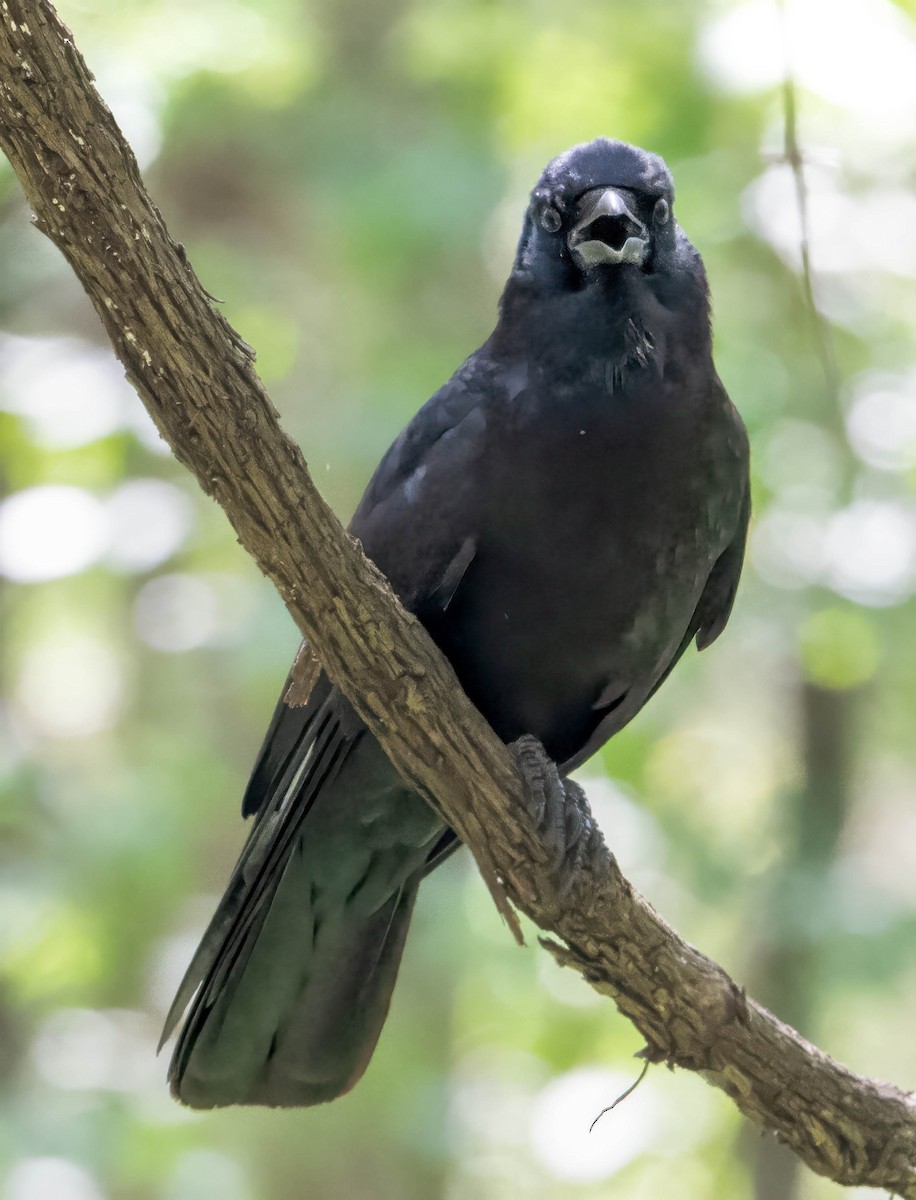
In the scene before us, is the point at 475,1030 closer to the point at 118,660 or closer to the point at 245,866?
the point at 118,660

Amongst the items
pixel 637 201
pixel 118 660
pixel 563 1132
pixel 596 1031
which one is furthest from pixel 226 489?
pixel 118 660

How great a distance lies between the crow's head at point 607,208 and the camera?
2529mm

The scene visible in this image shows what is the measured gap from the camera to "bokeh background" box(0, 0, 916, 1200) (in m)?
4.75

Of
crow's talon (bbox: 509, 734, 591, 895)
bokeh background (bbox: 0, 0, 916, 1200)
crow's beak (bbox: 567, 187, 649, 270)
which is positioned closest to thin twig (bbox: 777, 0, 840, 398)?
crow's beak (bbox: 567, 187, 649, 270)

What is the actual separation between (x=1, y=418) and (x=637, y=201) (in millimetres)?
3264

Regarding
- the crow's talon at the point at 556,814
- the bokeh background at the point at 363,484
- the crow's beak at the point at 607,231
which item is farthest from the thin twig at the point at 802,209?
the bokeh background at the point at 363,484

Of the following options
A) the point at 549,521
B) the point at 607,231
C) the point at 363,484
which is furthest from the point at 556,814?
the point at 363,484

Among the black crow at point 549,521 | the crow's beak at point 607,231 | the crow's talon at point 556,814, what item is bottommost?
the crow's talon at point 556,814

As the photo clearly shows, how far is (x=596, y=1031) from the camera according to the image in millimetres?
5871

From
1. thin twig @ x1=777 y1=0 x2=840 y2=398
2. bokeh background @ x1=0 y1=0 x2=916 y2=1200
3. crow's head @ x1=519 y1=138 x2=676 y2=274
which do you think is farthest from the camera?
bokeh background @ x1=0 y1=0 x2=916 y2=1200

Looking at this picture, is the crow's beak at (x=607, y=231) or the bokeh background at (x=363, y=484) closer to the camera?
the crow's beak at (x=607, y=231)

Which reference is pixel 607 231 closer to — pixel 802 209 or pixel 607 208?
pixel 607 208

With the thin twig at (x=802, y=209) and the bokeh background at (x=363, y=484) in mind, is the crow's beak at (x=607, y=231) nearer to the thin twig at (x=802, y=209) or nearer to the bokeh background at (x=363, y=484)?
the thin twig at (x=802, y=209)

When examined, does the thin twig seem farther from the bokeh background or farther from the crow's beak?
the bokeh background
